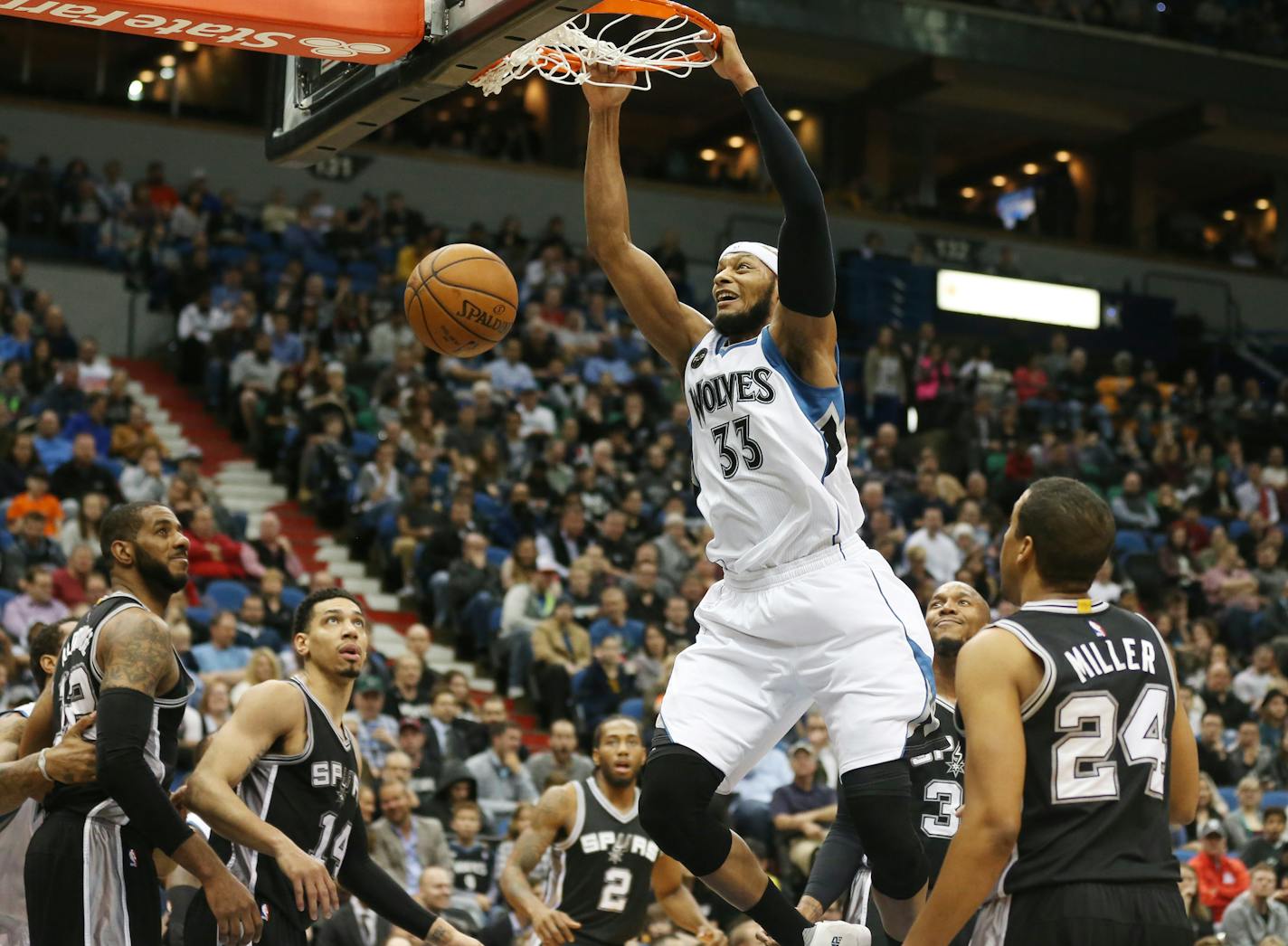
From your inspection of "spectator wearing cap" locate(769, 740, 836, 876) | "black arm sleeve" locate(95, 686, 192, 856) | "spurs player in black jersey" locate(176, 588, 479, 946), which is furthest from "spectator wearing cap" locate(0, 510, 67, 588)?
"black arm sleeve" locate(95, 686, 192, 856)

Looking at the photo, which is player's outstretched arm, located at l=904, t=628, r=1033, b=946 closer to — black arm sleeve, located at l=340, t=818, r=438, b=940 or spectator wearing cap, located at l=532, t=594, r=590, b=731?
black arm sleeve, located at l=340, t=818, r=438, b=940

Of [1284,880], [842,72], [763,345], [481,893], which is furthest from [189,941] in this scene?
[842,72]

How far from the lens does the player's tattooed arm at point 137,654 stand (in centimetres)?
541

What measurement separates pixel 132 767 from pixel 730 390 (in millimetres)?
2243

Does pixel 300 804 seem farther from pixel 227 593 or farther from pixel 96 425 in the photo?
pixel 96 425

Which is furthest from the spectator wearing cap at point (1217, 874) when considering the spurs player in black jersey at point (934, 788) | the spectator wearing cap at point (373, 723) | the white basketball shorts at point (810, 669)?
the white basketball shorts at point (810, 669)

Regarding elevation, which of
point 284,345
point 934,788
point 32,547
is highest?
point 284,345

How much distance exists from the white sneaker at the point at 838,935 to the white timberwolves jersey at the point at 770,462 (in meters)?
1.16

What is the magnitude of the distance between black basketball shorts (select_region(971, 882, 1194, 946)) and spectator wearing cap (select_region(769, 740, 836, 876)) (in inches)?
313

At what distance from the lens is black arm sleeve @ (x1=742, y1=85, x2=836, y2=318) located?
545 cm

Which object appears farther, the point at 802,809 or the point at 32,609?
the point at 802,809

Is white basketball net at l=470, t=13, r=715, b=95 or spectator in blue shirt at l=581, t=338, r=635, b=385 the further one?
spectator in blue shirt at l=581, t=338, r=635, b=385

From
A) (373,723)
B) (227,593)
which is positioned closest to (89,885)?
(373,723)

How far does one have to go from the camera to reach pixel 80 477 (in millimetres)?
14547
